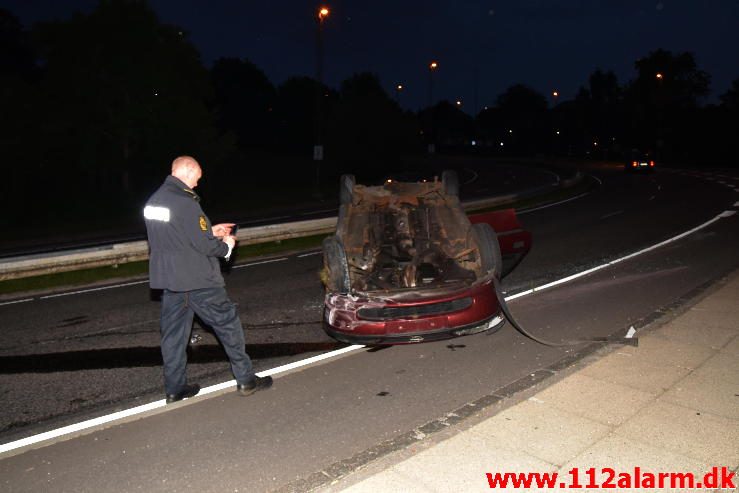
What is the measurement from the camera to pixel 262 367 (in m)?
6.05

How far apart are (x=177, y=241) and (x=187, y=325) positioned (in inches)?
31.1

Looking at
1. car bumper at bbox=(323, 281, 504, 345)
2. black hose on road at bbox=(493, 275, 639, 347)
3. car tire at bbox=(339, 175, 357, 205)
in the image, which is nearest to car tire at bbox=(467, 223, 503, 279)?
black hose on road at bbox=(493, 275, 639, 347)

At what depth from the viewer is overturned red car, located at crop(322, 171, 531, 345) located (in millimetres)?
5801

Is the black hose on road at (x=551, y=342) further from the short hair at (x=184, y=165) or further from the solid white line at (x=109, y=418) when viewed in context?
the short hair at (x=184, y=165)

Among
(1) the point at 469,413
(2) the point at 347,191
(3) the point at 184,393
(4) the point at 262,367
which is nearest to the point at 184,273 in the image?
(3) the point at 184,393

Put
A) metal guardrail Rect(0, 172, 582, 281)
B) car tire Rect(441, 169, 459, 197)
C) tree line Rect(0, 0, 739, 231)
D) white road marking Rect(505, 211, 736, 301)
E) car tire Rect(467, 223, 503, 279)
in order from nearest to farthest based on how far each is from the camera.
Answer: car tire Rect(467, 223, 503, 279) → car tire Rect(441, 169, 459, 197) → white road marking Rect(505, 211, 736, 301) → metal guardrail Rect(0, 172, 582, 281) → tree line Rect(0, 0, 739, 231)

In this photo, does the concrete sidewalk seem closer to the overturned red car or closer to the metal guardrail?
the overturned red car

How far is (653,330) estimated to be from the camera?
6684 mm

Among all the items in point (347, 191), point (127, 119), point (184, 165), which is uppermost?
point (127, 119)

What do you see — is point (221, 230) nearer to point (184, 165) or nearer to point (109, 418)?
point (184, 165)

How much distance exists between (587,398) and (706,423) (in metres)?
0.89

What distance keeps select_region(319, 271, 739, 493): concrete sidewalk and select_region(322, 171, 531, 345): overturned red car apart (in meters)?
1.26

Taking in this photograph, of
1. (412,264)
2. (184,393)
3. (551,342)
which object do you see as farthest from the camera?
(412,264)

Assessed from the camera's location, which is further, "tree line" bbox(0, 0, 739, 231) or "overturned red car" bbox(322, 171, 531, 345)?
"tree line" bbox(0, 0, 739, 231)
